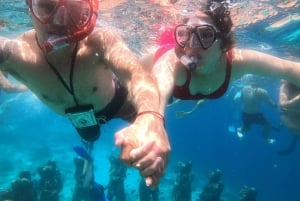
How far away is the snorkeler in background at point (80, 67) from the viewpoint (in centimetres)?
378

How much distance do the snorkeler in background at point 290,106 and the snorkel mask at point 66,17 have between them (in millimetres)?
9663

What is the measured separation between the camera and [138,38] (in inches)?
792

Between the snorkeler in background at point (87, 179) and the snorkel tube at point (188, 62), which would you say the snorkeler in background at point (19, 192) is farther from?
the snorkel tube at point (188, 62)

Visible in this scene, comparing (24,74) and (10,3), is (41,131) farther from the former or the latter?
(24,74)

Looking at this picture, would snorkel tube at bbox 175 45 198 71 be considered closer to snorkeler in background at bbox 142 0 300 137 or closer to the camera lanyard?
snorkeler in background at bbox 142 0 300 137

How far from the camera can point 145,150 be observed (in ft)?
7.11

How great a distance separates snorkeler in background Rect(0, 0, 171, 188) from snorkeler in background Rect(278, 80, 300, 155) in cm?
818

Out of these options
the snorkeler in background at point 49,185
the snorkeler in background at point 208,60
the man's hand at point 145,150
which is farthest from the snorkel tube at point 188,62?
the snorkeler in background at point 49,185

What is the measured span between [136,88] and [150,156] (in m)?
1.38

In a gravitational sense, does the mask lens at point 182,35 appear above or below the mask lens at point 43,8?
below

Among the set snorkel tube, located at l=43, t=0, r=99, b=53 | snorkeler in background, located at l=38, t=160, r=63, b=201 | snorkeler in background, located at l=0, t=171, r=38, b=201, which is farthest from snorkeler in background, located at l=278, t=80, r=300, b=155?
snorkeler in background, located at l=0, t=171, r=38, b=201

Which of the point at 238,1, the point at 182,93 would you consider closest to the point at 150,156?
the point at 182,93

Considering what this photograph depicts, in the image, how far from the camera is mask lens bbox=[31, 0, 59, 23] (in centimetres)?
427

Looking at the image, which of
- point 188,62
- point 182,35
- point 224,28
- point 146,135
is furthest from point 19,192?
point 146,135
